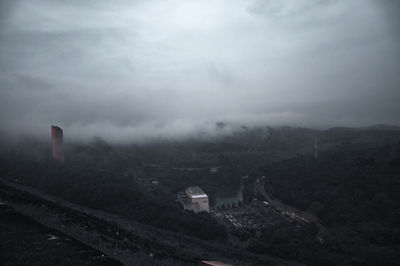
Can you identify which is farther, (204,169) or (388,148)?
(204,169)

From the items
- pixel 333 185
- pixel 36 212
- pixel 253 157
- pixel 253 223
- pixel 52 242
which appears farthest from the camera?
pixel 253 157

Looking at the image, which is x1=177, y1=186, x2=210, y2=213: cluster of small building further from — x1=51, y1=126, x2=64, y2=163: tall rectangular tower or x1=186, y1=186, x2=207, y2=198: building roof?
x1=51, y1=126, x2=64, y2=163: tall rectangular tower

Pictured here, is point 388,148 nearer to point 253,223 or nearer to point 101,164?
point 253,223

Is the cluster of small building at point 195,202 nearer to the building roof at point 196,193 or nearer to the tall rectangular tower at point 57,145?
the building roof at point 196,193

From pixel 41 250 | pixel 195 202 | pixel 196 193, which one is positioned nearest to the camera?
pixel 41 250

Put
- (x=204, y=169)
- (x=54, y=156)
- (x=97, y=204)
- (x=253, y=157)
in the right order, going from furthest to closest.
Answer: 1. (x=253, y=157)
2. (x=204, y=169)
3. (x=54, y=156)
4. (x=97, y=204)

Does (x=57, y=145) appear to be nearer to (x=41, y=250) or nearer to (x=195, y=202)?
(x=195, y=202)

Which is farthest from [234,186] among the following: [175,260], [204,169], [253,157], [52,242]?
[52,242]

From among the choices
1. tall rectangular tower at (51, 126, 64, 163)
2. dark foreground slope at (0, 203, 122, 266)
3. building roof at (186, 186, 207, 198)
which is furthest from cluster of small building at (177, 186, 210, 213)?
dark foreground slope at (0, 203, 122, 266)

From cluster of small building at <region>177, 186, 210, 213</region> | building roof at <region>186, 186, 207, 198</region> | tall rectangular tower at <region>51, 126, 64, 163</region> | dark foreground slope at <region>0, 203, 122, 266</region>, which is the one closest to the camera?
dark foreground slope at <region>0, 203, 122, 266</region>

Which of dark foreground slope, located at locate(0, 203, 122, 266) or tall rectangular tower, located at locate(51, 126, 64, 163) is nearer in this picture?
dark foreground slope, located at locate(0, 203, 122, 266)

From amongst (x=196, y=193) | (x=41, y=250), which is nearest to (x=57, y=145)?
(x=196, y=193)
